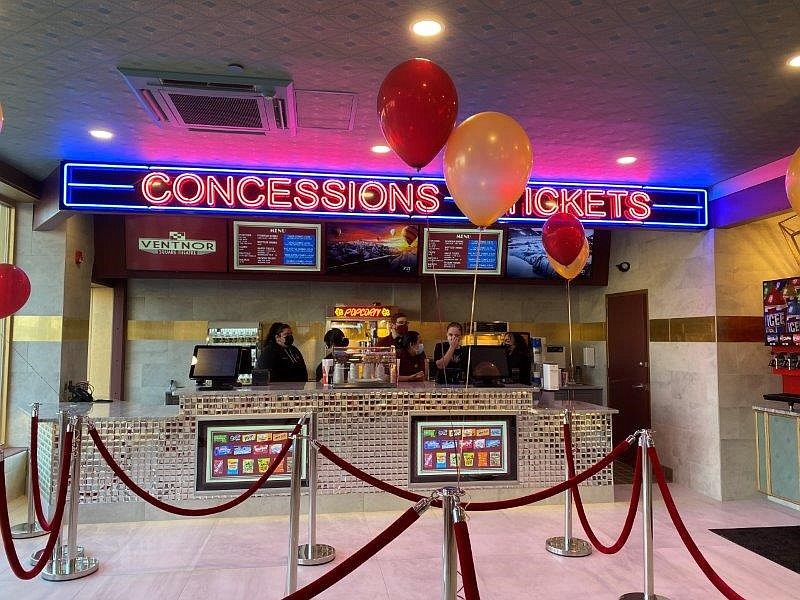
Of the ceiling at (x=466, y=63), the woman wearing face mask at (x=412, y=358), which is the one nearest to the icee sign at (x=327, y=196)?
the ceiling at (x=466, y=63)

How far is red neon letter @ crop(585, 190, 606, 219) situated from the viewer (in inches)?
240

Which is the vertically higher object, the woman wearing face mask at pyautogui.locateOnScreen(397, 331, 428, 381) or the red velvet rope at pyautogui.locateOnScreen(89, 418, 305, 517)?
the woman wearing face mask at pyautogui.locateOnScreen(397, 331, 428, 381)

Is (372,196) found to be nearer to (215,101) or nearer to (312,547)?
(215,101)

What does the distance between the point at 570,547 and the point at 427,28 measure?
11.9 ft

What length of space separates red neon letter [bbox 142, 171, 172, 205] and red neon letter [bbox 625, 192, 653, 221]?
181 inches

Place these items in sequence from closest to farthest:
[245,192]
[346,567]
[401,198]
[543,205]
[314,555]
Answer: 1. [346,567]
2. [314,555]
3. [245,192]
4. [401,198]
5. [543,205]

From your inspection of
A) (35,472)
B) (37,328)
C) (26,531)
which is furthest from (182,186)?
(26,531)

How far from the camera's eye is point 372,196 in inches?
230

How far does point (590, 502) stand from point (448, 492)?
374 cm

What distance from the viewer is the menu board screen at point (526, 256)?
7652 millimetres

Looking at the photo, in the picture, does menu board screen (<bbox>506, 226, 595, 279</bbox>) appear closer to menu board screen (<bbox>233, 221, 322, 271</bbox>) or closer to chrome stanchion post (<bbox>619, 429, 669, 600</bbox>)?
menu board screen (<bbox>233, 221, 322, 271</bbox>)

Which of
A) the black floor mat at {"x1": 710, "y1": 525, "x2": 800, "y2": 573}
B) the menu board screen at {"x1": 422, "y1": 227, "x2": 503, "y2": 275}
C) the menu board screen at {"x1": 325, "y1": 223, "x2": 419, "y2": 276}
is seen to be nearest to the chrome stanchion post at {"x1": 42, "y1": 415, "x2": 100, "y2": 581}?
the menu board screen at {"x1": 325, "y1": 223, "x2": 419, "y2": 276}

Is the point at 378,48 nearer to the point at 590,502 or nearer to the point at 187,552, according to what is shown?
the point at 187,552

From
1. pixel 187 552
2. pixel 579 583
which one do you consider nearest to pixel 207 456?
pixel 187 552
